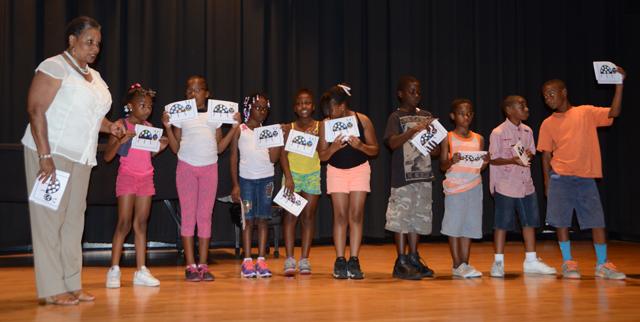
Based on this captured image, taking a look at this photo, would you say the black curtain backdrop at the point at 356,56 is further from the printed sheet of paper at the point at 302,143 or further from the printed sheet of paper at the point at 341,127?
the printed sheet of paper at the point at 341,127

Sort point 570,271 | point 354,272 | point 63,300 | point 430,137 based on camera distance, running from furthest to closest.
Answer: point 570,271
point 354,272
point 430,137
point 63,300

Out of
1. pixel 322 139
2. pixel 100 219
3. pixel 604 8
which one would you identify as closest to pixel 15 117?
pixel 100 219

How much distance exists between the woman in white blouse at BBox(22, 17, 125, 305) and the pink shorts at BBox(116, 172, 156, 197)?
895mm

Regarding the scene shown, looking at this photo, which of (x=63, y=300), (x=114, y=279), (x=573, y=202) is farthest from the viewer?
(x=573, y=202)

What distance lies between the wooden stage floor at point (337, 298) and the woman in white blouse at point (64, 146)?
258 millimetres

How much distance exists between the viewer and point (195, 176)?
5.63m

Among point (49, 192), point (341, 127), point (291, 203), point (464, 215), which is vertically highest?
point (341, 127)

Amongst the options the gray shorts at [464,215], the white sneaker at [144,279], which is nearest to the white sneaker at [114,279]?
the white sneaker at [144,279]

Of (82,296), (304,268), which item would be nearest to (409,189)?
(304,268)

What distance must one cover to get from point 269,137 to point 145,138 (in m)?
1.00

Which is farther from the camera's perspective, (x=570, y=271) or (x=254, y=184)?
(x=254, y=184)

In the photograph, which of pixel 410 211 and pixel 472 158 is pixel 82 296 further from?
pixel 472 158

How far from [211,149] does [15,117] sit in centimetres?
364

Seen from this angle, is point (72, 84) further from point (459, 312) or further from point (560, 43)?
point (560, 43)
